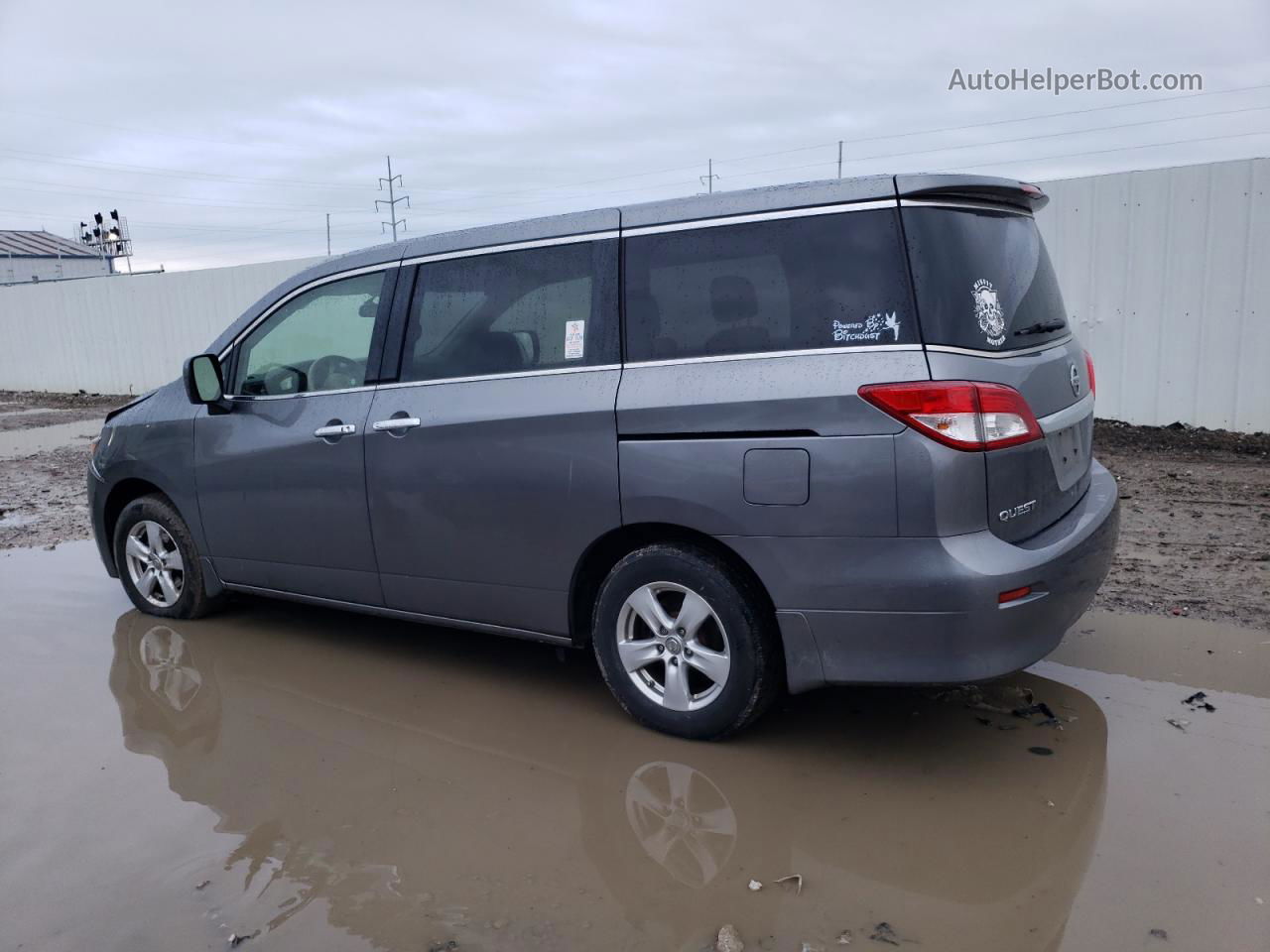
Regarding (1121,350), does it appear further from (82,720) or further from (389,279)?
(82,720)

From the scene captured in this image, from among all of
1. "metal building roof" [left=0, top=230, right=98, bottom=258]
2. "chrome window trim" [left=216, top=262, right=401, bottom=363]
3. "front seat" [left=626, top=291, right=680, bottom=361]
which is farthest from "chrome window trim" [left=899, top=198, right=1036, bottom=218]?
"metal building roof" [left=0, top=230, right=98, bottom=258]

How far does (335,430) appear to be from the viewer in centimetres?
453

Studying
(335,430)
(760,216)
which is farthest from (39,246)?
(760,216)

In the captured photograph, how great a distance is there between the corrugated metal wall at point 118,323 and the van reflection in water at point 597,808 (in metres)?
14.3

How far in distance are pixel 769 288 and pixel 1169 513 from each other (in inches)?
181

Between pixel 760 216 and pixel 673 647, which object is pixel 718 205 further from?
pixel 673 647

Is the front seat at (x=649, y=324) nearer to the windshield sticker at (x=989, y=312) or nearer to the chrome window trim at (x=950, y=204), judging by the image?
the chrome window trim at (x=950, y=204)

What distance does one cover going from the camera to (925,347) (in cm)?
321

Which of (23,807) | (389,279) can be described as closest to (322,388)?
(389,279)

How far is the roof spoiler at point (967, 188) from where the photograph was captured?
3.32m

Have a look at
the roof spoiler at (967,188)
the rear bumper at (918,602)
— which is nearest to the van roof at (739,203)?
the roof spoiler at (967,188)

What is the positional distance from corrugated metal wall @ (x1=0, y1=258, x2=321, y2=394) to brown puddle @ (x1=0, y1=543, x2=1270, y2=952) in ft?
46.7

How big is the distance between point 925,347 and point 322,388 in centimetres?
282

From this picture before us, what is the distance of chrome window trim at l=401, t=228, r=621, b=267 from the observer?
3.92 meters
